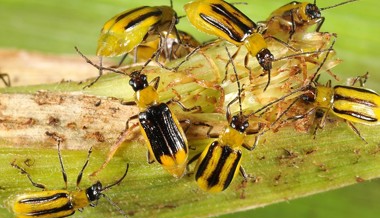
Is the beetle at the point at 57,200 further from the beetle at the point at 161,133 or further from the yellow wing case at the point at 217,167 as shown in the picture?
the yellow wing case at the point at 217,167

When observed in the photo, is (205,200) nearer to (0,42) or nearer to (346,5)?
(346,5)

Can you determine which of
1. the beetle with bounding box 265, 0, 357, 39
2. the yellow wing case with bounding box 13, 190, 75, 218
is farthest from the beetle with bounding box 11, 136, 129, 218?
the beetle with bounding box 265, 0, 357, 39

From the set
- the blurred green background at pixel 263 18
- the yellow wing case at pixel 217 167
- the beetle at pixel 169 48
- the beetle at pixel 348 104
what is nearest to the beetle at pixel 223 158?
the yellow wing case at pixel 217 167

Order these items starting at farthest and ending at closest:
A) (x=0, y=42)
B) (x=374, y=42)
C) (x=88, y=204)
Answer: (x=0, y=42) < (x=374, y=42) < (x=88, y=204)

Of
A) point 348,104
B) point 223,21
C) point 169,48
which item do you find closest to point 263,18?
point 169,48

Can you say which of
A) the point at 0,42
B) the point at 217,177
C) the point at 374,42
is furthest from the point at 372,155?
the point at 0,42
